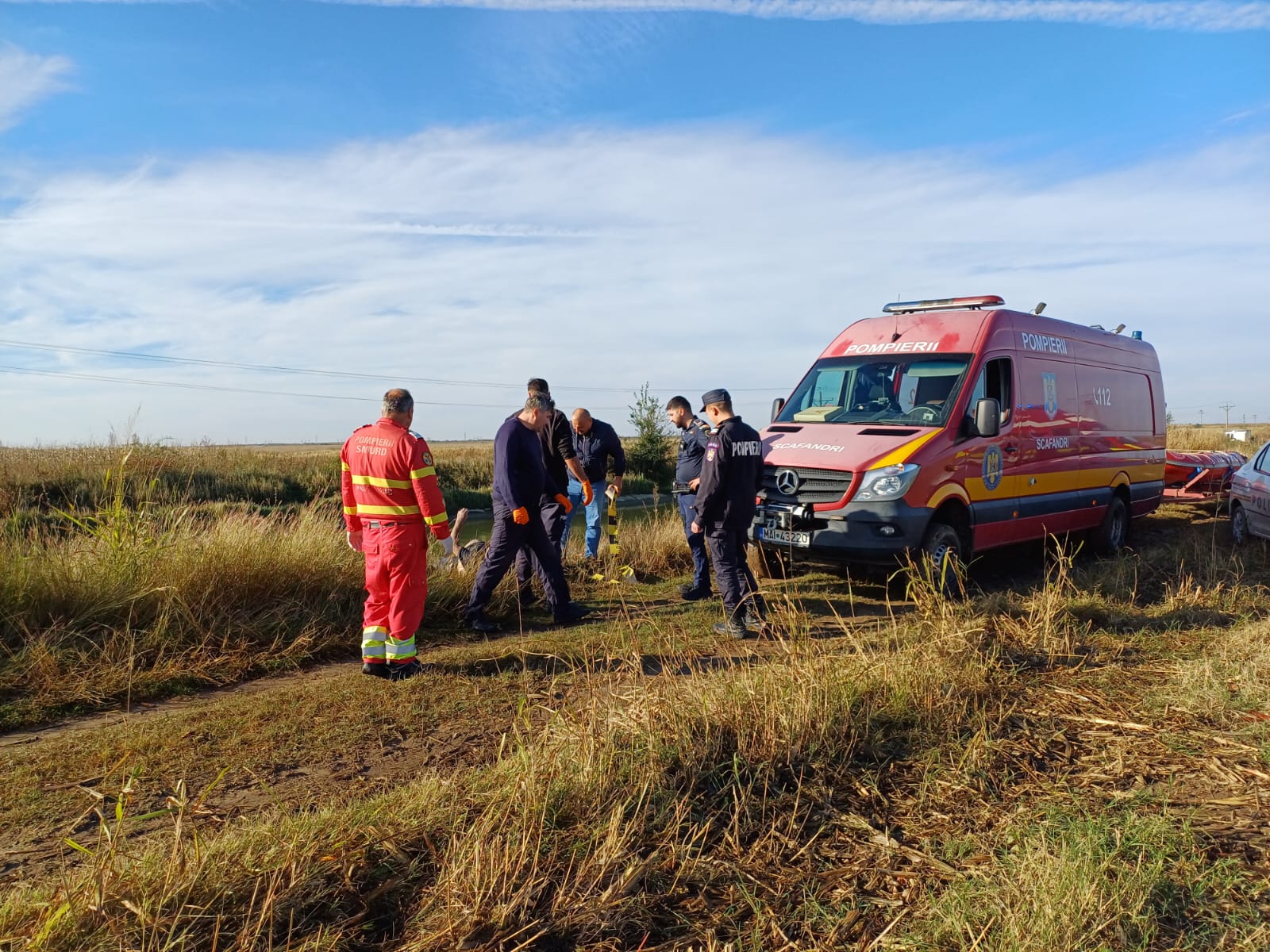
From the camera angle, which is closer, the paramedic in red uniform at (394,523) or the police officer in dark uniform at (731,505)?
the paramedic in red uniform at (394,523)

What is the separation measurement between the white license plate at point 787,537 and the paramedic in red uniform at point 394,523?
3346 mm

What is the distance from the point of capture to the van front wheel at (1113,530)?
1113 cm

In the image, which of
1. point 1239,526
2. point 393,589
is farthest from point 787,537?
point 1239,526

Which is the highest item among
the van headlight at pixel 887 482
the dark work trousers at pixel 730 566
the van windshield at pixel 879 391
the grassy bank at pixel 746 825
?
the van windshield at pixel 879 391

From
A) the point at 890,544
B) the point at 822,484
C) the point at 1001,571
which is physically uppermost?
the point at 822,484

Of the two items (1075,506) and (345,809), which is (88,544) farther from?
(1075,506)

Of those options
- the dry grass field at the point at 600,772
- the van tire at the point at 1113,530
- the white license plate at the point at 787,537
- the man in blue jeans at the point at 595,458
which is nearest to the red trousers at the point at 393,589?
the dry grass field at the point at 600,772

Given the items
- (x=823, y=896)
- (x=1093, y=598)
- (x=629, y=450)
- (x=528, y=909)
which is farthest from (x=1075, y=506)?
(x=629, y=450)

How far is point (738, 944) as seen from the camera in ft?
9.29

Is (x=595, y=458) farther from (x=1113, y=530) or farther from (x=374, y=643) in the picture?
(x=1113, y=530)

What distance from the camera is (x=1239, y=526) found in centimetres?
→ 1126

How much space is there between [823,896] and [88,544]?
612 centimetres

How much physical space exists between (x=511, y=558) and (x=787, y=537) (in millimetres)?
2501

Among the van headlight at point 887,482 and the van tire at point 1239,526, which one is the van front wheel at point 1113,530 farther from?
the van headlight at point 887,482
